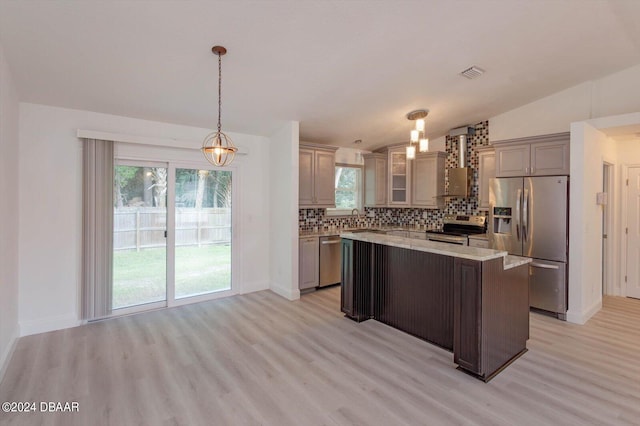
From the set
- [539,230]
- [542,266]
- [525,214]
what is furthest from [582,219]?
[542,266]

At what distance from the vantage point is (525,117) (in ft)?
16.2

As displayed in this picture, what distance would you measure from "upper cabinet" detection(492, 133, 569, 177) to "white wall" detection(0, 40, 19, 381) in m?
5.62

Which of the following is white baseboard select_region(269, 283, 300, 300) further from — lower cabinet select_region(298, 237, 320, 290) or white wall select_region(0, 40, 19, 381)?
white wall select_region(0, 40, 19, 381)

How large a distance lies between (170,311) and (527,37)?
17.2 feet

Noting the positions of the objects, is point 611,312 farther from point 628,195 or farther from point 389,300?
point 389,300

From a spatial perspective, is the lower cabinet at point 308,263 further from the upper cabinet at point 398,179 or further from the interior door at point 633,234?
the interior door at point 633,234

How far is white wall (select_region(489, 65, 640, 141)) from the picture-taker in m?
3.99

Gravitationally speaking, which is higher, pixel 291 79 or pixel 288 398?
pixel 291 79

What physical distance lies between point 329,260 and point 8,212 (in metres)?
3.93

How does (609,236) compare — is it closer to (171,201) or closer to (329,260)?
(329,260)

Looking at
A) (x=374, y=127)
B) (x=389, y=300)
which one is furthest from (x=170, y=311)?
(x=374, y=127)

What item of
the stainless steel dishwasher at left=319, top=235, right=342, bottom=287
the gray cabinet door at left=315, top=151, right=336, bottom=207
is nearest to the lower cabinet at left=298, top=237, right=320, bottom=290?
the stainless steel dishwasher at left=319, top=235, right=342, bottom=287

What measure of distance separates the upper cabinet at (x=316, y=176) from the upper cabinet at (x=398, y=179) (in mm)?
1269

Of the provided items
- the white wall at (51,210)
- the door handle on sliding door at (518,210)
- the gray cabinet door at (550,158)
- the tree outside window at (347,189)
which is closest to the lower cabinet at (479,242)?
the door handle on sliding door at (518,210)
